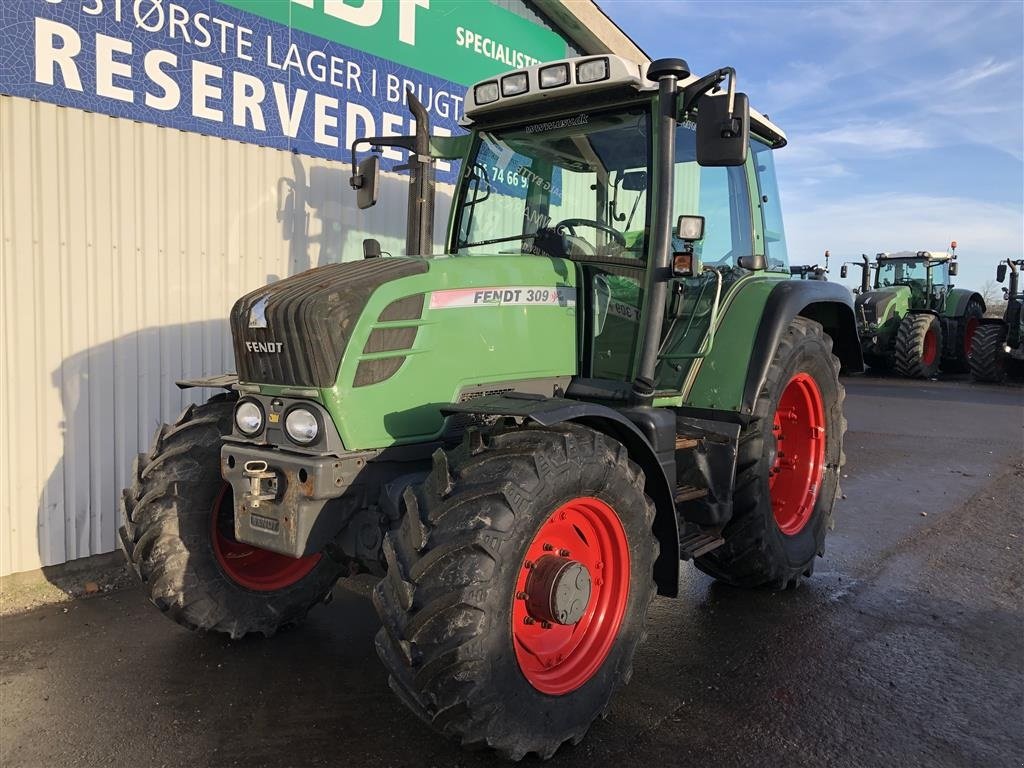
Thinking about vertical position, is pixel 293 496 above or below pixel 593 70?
below

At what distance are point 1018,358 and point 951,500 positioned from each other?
37.7 feet

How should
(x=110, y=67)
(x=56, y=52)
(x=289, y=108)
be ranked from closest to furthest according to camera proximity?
(x=56, y=52) < (x=110, y=67) < (x=289, y=108)

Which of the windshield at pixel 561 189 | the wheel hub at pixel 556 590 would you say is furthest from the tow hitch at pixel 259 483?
the windshield at pixel 561 189

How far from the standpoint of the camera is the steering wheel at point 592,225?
152 inches

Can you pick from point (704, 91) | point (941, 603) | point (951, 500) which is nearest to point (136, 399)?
point (704, 91)

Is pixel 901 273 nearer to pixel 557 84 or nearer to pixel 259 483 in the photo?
pixel 557 84

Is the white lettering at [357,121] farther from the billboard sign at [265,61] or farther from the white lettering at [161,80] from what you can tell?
the white lettering at [161,80]

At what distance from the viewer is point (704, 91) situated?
11.4ft

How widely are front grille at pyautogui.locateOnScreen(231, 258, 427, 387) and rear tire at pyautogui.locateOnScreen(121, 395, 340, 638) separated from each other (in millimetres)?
561

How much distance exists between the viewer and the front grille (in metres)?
2.96

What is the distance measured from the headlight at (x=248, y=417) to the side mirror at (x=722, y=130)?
208 centimetres

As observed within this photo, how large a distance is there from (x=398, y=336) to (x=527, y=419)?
616 mm

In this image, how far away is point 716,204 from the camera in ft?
14.2

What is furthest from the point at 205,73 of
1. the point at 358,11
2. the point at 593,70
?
the point at 593,70
